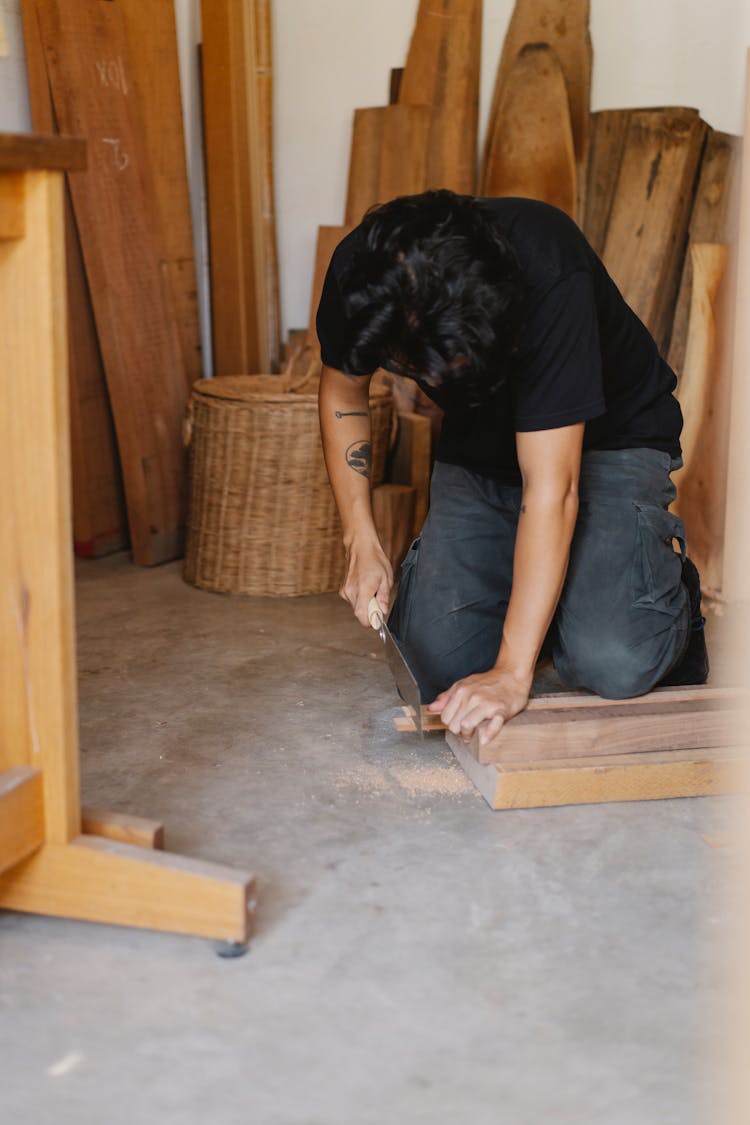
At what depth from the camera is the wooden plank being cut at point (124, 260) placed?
317cm

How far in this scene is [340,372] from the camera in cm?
226

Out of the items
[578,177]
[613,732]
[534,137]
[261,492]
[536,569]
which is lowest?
[613,732]

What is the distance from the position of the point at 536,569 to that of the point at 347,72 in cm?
245

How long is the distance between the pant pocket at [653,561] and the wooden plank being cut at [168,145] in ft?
5.91

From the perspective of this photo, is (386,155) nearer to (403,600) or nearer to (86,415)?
(86,415)

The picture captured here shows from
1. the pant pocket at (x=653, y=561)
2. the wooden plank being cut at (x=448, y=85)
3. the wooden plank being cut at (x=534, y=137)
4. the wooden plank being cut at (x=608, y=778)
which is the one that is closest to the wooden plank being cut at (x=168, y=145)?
the wooden plank being cut at (x=448, y=85)

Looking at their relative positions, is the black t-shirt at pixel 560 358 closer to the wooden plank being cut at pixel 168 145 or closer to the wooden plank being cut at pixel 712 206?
the wooden plank being cut at pixel 712 206

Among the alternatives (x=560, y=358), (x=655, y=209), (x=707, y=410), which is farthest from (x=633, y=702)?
(x=655, y=209)

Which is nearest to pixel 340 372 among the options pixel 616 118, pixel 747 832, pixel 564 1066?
pixel 747 832

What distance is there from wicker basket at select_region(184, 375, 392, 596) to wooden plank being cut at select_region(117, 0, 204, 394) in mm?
396

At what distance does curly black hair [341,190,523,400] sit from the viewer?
1610 mm

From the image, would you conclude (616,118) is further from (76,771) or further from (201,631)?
(76,771)

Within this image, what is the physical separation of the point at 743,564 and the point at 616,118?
134cm

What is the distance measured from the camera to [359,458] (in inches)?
92.6
